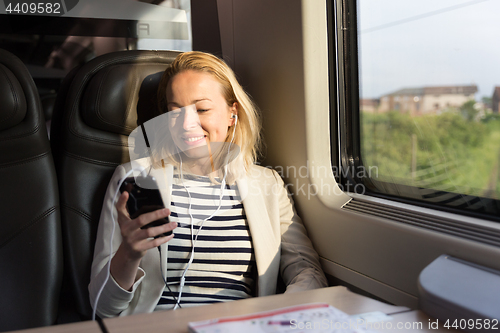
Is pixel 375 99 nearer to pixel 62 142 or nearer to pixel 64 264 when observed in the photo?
pixel 62 142

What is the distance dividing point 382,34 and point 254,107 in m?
0.54

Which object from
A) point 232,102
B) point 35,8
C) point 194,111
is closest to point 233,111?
point 232,102

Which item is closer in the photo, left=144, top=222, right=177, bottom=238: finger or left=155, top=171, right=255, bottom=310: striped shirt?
left=144, top=222, right=177, bottom=238: finger

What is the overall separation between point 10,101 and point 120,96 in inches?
12.2

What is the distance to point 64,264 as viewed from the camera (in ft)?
3.78

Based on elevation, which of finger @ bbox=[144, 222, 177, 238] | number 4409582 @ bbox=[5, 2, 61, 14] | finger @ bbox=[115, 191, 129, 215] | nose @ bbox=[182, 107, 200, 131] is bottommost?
finger @ bbox=[144, 222, 177, 238]

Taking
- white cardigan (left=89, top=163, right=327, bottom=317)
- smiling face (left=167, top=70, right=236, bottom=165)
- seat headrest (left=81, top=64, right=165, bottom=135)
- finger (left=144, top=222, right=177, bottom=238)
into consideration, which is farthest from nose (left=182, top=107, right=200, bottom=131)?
finger (left=144, top=222, right=177, bottom=238)

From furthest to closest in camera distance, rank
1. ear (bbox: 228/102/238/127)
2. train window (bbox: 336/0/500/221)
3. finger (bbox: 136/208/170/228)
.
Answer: ear (bbox: 228/102/238/127) → finger (bbox: 136/208/170/228) → train window (bbox: 336/0/500/221)

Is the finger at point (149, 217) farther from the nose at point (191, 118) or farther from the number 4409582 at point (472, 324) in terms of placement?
the number 4409582 at point (472, 324)

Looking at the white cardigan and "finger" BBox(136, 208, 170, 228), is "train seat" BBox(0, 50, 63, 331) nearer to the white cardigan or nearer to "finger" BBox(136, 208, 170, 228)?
the white cardigan

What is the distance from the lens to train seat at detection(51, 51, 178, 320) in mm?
1147

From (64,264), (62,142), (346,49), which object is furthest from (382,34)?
(64,264)

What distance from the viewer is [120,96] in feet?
3.98

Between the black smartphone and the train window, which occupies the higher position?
the train window
